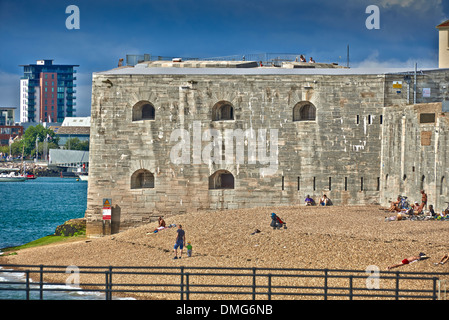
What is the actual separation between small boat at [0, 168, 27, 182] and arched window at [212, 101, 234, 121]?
121848 millimetres

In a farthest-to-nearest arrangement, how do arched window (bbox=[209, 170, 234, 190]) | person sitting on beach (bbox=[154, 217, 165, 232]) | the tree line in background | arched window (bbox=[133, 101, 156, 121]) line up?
the tree line in background, arched window (bbox=[133, 101, 156, 121]), arched window (bbox=[209, 170, 234, 190]), person sitting on beach (bbox=[154, 217, 165, 232])

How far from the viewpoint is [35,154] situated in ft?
636

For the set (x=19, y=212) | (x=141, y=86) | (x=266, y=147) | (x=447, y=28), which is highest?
(x=447, y=28)

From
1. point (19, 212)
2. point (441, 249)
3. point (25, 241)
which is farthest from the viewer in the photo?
point (19, 212)

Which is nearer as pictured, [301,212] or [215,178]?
[301,212]

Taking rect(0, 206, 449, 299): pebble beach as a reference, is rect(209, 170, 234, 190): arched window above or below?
above

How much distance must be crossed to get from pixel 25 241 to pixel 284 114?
1878 cm

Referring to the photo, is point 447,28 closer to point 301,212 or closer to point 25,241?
point 301,212

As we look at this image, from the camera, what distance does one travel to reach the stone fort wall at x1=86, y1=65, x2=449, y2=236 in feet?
135

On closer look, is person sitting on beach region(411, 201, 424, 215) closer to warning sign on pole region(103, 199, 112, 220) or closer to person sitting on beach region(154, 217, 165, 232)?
person sitting on beach region(154, 217, 165, 232)

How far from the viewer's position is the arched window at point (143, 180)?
1663 inches

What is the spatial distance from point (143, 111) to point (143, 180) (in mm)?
3499

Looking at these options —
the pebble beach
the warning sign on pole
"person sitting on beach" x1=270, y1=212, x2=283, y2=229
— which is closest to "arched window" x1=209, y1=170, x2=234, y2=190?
the pebble beach
